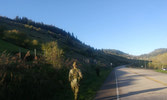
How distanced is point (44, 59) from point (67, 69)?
2536mm

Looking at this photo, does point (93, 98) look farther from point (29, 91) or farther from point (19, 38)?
point (19, 38)

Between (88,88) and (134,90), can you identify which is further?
(88,88)

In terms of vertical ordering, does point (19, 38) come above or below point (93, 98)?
above

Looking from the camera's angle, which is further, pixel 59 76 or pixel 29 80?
pixel 59 76

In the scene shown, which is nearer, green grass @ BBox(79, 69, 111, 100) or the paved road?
the paved road

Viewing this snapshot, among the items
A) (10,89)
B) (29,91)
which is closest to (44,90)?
(29,91)

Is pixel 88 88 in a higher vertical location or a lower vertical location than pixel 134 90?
lower

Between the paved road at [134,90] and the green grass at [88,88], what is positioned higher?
the paved road at [134,90]

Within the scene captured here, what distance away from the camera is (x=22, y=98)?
7.30m

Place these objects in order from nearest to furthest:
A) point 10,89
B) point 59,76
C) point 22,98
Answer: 1. point 10,89
2. point 22,98
3. point 59,76

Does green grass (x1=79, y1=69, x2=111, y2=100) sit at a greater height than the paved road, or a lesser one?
lesser

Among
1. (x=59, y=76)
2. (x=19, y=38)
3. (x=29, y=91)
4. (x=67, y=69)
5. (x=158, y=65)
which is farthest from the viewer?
(x=158, y=65)

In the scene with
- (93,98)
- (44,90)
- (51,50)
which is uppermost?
(51,50)

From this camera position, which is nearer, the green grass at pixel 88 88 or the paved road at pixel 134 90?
the paved road at pixel 134 90
